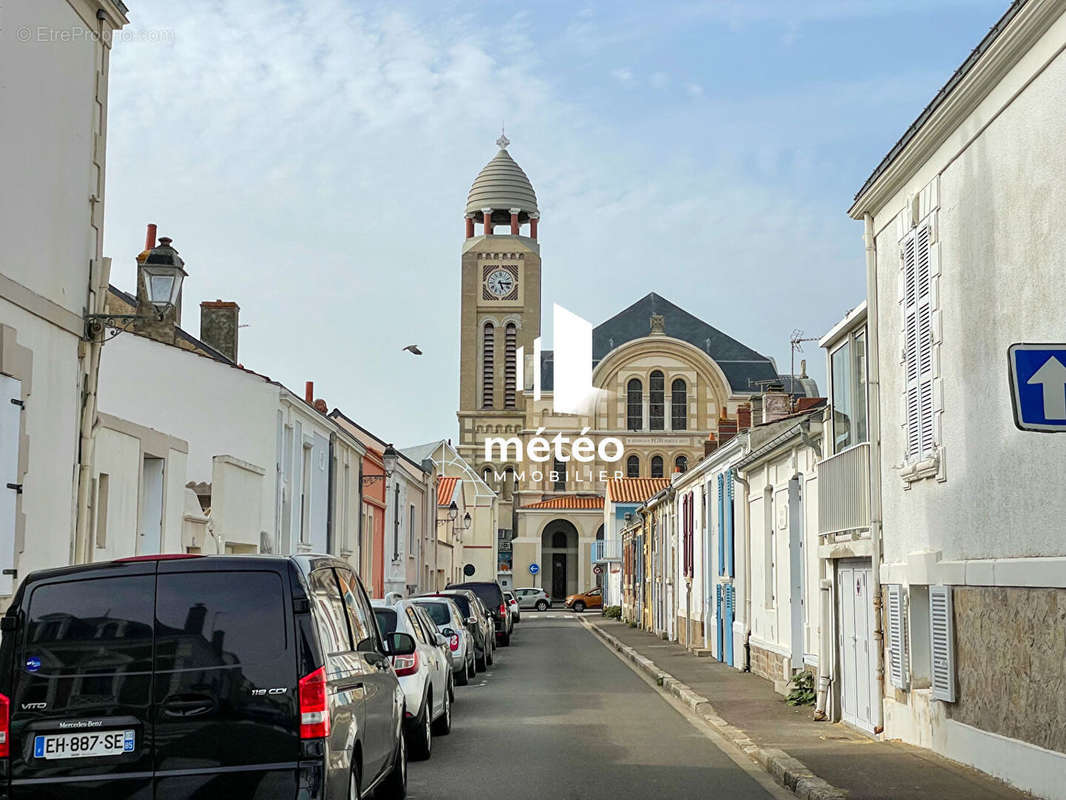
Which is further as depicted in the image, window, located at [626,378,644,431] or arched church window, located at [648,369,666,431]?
window, located at [626,378,644,431]

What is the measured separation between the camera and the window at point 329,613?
7203 millimetres

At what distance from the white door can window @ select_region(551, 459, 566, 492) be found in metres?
76.5

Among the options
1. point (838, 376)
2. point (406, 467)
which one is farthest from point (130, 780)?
point (406, 467)

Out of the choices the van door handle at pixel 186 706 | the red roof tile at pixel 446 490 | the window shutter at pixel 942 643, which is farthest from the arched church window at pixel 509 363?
the van door handle at pixel 186 706

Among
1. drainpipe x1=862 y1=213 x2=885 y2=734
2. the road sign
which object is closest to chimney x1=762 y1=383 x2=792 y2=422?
drainpipe x1=862 y1=213 x2=885 y2=734

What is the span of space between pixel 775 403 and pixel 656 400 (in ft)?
205

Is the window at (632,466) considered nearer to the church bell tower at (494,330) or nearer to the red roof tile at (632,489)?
the church bell tower at (494,330)

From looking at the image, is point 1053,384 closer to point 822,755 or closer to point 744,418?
point 822,755

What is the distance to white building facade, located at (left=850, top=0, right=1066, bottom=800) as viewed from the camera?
935 centimetres

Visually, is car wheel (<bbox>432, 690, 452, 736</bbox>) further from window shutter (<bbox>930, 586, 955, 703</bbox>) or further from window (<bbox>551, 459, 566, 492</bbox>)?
window (<bbox>551, 459, 566, 492</bbox>)

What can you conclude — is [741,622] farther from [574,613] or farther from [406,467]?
[574,613]

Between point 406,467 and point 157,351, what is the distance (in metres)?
24.7

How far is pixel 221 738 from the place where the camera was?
Answer: 21.9ft

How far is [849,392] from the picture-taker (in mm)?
15273
